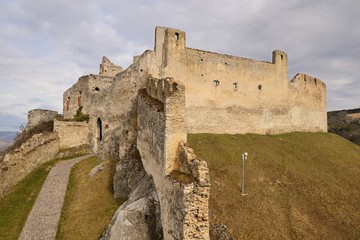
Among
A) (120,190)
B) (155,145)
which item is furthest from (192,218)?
(120,190)

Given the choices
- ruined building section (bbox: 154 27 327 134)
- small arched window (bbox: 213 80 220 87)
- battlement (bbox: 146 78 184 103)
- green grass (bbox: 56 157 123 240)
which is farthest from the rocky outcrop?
small arched window (bbox: 213 80 220 87)

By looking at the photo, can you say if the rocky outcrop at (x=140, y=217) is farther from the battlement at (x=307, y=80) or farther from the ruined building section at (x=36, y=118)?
the battlement at (x=307, y=80)

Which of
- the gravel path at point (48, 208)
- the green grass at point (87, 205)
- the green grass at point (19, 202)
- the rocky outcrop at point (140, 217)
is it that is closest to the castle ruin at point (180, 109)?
the rocky outcrop at point (140, 217)

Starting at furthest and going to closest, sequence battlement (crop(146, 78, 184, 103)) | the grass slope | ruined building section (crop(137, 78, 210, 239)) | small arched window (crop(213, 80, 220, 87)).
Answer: small arched window (crop(213, 80, 220, 87))
the grass slope
battlement (crop(146, 78, 184, 103))
ruined building section (crop(137, 78, 210, 239))

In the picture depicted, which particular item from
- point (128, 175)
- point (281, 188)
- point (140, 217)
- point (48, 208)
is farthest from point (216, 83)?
point (48, 208)

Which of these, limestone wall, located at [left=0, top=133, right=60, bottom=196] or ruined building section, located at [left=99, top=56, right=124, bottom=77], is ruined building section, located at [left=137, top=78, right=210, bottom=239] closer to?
limestone wall, located at [left=0, top=133, right=60, bottom=196]

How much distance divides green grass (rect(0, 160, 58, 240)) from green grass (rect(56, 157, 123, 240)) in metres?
2.34

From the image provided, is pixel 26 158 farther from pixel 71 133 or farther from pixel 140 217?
pixel 140 217

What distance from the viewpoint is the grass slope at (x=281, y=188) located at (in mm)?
18328

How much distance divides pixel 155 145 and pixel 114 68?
91.1ft

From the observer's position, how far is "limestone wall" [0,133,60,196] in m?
22.0

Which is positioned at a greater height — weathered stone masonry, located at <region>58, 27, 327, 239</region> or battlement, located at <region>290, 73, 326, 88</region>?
battlement, located at <region>290, 73, 326, 88</region>

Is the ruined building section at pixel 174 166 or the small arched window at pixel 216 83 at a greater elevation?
the small arched window at pixel 216 83

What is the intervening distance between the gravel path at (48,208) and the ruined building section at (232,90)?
1122 cm
